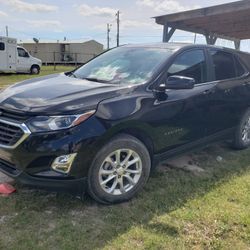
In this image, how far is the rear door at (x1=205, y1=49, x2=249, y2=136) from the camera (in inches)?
179

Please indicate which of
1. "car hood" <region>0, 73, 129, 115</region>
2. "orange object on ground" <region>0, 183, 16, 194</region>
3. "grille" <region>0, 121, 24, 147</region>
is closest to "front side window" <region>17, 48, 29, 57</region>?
"car hood" <region>0, 73, 129, 115</region>

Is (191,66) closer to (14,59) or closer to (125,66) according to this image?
(125,66)

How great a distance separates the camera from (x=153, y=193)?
3.80 metres

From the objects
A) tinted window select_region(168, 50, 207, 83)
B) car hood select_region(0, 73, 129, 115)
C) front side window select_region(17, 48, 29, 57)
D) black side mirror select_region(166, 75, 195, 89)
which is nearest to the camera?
car hood select_region(0, 73, 129, 115)

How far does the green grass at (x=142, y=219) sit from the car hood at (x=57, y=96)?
1021mm

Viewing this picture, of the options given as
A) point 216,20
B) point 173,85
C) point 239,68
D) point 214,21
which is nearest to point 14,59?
point 214,21

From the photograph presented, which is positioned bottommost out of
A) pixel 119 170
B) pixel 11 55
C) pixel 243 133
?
pixel 243 133

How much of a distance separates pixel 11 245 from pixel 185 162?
280cm

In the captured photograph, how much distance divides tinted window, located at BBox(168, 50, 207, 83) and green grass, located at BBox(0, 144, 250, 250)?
4.41 feet

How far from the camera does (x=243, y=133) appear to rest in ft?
18.0

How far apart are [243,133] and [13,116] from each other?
12.4 feet

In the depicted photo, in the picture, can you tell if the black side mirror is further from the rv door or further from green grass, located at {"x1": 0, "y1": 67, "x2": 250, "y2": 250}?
the rv door

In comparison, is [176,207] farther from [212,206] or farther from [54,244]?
[54,244]

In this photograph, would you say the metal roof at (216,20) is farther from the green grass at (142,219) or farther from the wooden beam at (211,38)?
the green grass at (142,219)
